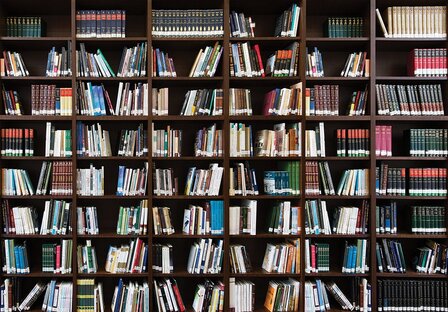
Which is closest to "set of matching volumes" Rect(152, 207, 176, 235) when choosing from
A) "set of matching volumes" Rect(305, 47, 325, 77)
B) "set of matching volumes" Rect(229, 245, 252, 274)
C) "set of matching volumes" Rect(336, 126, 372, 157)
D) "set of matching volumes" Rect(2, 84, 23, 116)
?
"set of matching volumes" Rect(229, 245, 252, 274)

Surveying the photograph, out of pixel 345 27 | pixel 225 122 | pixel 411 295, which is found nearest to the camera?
pixel 225 122

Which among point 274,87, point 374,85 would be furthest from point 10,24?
point 374,85

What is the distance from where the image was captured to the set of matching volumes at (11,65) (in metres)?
4.15

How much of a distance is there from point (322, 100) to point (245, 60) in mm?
710

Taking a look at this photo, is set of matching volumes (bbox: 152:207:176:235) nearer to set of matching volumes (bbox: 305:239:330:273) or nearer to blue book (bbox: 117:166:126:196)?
blue book (bbox: 117:166:126:196)

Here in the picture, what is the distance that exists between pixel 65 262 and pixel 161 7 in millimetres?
2245

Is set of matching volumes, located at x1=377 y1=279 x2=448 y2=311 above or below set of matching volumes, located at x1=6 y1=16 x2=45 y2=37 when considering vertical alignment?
below

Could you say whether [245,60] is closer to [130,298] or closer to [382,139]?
[382,139]

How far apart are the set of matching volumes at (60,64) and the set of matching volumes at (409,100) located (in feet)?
8.21

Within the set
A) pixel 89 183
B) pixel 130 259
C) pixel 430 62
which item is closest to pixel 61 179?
pixel 89 183

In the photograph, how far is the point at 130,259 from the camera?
13.5ft

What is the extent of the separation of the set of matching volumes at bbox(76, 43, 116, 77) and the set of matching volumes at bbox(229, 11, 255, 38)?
1036 mm

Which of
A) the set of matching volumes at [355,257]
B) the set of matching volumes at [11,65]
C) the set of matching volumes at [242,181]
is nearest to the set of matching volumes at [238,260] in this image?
the set of matching volumes at [242,181]

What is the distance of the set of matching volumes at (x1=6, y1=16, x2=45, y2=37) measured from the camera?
4223 millimetres
